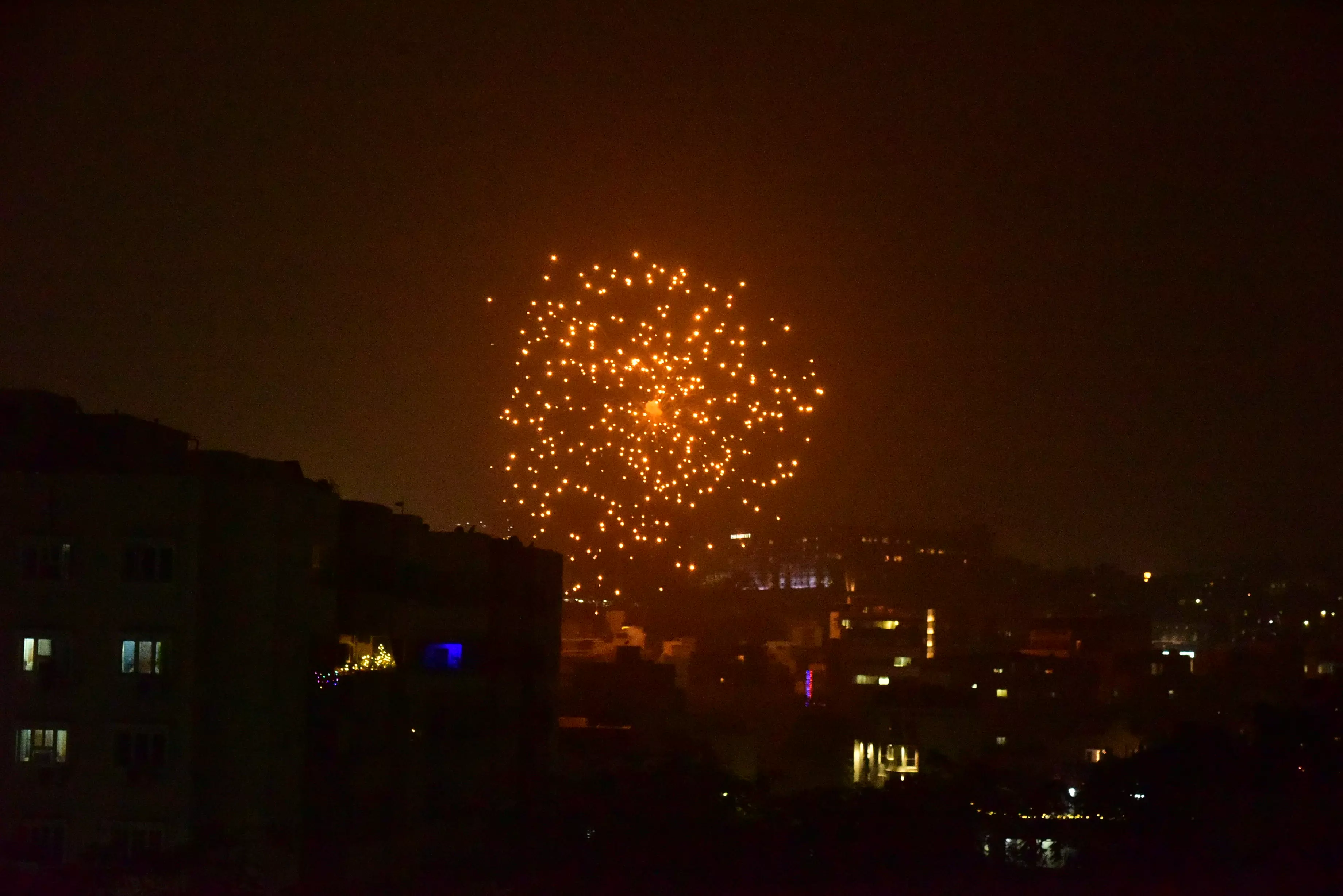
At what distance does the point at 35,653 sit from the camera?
14.1 metres

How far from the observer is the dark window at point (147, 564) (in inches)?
555

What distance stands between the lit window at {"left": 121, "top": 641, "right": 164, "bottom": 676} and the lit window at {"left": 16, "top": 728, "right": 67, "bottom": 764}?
2.75 ft

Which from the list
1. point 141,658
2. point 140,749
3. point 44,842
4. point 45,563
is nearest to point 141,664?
point 141,658

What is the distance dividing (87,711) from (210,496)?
2316 mm

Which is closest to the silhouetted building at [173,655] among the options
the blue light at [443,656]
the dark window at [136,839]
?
the dark window at [136,839]

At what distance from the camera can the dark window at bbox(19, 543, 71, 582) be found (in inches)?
554

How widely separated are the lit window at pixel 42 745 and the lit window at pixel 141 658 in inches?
33.0

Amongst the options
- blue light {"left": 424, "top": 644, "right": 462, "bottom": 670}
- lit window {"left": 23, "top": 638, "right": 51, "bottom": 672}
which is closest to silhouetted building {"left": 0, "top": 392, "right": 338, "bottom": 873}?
lit window {"left": 23, "top": 638, "right": 51, "bottom": 672}

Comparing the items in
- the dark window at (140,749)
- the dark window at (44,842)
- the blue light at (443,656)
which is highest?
the blue light at (443,656)

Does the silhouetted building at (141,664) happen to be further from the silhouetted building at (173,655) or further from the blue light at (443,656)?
the blue light at (443,656)

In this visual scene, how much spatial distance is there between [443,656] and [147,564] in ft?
17.9

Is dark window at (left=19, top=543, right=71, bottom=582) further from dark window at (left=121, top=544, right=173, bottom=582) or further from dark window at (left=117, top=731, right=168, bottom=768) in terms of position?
dark window at (left=117, top=731, right=168, bottom=768)

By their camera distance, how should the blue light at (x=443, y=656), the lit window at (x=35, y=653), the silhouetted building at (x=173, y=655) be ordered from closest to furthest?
the silhouetted building at (x=173, y=655) → the lit window at (x=35, y=653) → the blue light at (x=443, y=656)

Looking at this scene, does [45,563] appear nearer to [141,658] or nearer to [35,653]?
[35,653]
